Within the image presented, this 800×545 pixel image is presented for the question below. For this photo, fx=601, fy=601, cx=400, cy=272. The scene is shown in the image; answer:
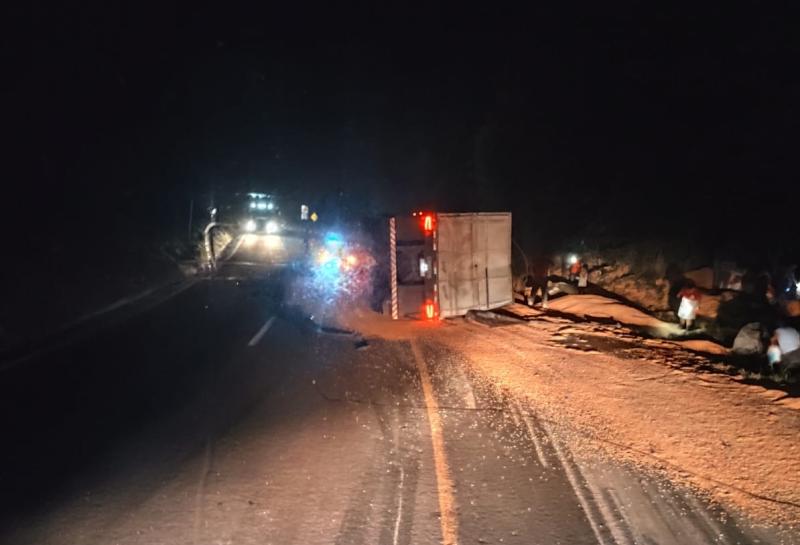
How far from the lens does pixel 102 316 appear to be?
54.9 ft

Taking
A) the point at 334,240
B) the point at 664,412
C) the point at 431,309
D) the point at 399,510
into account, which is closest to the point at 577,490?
the point at 399,510

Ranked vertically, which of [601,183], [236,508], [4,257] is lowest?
[236,508]

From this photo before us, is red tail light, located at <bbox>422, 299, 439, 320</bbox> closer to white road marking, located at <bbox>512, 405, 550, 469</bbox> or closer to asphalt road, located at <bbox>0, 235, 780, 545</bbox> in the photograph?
asphalt road, located at <bbox>0, 235, 780, 545</bbox>

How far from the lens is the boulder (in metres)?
10.2

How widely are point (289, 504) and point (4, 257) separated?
16710mm

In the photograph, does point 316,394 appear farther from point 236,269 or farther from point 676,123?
point 676,123

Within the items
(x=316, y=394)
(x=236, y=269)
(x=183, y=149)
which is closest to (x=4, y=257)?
(x=236, y=269)

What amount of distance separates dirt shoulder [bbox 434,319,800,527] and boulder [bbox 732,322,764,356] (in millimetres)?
861

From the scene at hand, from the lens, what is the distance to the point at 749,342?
33.4 ft

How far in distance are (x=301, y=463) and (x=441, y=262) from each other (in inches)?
326

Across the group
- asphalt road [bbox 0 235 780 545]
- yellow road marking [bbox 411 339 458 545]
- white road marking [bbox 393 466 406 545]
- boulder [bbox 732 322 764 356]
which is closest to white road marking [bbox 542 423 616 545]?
asphalt road [bbox 0 235 780 545]

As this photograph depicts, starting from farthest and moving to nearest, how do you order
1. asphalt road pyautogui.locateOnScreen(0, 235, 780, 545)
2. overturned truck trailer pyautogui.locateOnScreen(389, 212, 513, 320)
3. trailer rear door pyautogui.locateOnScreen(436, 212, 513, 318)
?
trailer rear door pyautogui.locateOnScreen(436, 212, 513, 318), overturned truck trailer pyautogui.locateOnScreen(389, 212, 513, 320), asphalt road pyautogui.locateOnScreen(0, 235, 780, 545)

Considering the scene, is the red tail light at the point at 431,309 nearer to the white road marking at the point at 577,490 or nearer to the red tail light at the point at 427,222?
the red tail light at the point at 427,222

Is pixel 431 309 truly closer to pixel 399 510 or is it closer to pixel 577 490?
pixel 577 490
